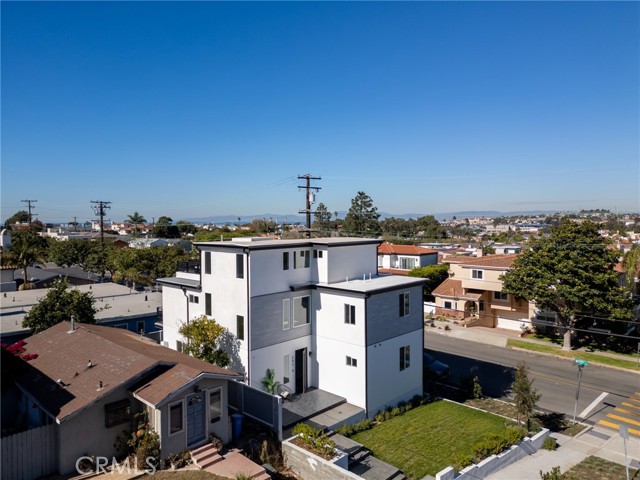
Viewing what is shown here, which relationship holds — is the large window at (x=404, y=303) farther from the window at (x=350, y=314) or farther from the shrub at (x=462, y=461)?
the shrub at (x=462, y=461)

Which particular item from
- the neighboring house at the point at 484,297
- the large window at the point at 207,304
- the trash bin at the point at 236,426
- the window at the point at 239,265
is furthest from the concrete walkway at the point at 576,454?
the neighboring house at the point at 484,297

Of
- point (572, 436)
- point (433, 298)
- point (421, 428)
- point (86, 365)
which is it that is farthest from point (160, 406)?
point (433, 298)

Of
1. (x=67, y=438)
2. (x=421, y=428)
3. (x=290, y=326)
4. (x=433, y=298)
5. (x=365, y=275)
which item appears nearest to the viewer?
(x=67, y=438)

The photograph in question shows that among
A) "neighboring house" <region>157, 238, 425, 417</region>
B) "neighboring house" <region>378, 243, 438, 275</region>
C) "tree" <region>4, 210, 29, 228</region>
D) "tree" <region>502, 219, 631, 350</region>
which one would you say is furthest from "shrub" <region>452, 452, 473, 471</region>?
"tree" <region>4, 210, 29, 228</region>

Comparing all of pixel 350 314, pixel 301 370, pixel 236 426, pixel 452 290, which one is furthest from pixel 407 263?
pixel 236 426

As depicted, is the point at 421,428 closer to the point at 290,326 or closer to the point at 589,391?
the point at 290,326
